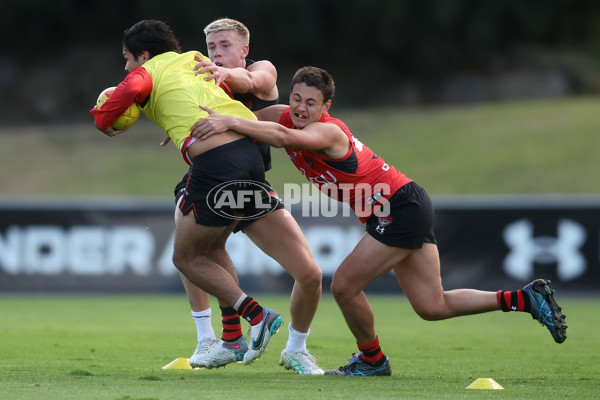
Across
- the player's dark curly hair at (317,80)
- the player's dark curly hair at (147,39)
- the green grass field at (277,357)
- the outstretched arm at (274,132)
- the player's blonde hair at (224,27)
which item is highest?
the player's blonde hair at (224,27)

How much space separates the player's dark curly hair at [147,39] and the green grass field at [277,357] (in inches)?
90.0

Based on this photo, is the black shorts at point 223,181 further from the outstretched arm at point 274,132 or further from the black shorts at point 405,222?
the black shorts at point 405,222

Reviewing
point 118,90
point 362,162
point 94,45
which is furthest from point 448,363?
point 94,45

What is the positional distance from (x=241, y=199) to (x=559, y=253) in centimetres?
950

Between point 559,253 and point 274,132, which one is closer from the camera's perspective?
point 274,132

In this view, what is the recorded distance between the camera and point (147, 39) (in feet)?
21.1

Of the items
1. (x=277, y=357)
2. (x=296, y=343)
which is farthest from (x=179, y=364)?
(x=277, y=357)

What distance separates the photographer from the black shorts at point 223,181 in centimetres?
617

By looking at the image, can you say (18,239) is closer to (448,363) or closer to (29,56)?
(448,363)

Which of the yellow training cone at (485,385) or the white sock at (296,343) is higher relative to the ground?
the white sock at (296,343)

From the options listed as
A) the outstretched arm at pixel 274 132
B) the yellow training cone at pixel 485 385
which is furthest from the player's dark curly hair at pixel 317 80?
the yellow training cone at pixel 485 385

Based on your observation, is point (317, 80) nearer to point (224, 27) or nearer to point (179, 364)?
point (224, 27)

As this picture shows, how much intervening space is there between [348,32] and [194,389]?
29.4m

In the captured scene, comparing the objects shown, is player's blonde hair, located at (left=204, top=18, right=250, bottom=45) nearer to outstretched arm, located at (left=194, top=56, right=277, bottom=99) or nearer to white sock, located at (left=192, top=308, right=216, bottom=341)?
outstretched arm, located at (left=194, top=56, right=277, bottom=99)
